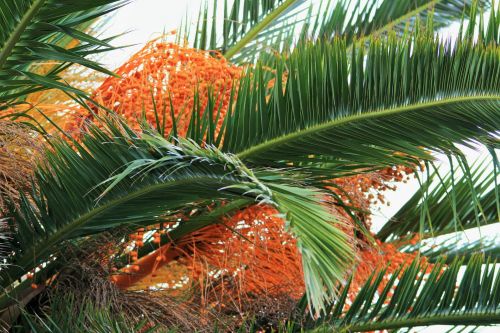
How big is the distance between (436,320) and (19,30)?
2.38 m

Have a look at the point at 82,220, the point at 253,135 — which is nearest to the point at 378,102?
the point at 253,135

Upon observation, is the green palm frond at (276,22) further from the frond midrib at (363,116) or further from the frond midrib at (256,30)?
the frond midrib at (363,116)

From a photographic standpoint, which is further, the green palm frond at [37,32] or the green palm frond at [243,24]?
the green palm frond at [243,24]

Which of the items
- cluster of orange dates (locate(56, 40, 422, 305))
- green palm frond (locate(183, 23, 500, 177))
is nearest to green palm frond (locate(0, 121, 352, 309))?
cluster of orange dates (locate(56, 40, 422, 305))

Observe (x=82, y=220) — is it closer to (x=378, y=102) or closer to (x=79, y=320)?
(x=79, y=320)

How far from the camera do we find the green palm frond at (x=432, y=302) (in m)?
4.45

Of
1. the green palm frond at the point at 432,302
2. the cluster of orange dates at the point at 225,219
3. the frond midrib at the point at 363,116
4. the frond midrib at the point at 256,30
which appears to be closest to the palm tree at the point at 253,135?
the frond midrib at the point at 363,116

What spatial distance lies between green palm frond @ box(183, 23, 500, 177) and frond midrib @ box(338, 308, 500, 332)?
3.43 ft

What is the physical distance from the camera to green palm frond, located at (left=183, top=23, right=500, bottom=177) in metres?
3.71

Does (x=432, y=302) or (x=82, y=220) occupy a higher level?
(x=82, y=220)

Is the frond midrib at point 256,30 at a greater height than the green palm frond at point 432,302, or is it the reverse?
the frond midrib at point 256,30

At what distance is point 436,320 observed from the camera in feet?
14.7

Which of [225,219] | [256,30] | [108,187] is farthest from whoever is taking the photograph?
[256,30]

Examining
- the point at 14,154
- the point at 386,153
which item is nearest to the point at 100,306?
the point at 14,154
